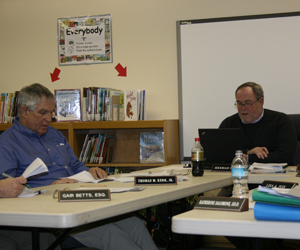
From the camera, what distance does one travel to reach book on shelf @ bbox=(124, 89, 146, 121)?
3703 millimetres

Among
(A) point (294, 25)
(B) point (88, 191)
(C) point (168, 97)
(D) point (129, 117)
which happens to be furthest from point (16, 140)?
(A) point (294, 25)

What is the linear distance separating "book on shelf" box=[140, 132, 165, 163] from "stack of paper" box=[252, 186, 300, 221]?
8.91ft

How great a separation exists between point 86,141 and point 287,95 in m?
2.01

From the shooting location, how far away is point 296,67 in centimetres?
360

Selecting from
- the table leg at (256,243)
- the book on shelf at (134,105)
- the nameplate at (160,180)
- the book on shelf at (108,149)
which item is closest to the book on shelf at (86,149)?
the book on shelf at (108,149)

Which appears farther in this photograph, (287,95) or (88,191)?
(287,95)

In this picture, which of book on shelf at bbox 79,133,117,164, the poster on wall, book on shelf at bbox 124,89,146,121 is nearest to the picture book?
book on shelf at bbox 124,89,146,121

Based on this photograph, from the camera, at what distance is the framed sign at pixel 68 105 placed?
12.8ft

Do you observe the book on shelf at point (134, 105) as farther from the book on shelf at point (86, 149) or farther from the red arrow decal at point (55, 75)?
the red arrow decal at point (55, 75)

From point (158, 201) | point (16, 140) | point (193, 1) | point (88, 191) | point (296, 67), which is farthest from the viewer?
point (193, 1)

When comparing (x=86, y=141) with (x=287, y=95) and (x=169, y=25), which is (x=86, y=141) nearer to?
(x=169, y=25)

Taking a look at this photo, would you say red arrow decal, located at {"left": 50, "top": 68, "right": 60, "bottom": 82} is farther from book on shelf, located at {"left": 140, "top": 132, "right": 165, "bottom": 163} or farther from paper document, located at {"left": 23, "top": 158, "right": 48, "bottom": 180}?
paper document, located at {"left": 23, "top": 158, "right": 48, "bottom": 180}

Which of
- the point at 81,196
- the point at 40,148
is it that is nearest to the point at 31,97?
the point at 40,148

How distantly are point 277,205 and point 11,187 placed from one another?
104 centimetres
